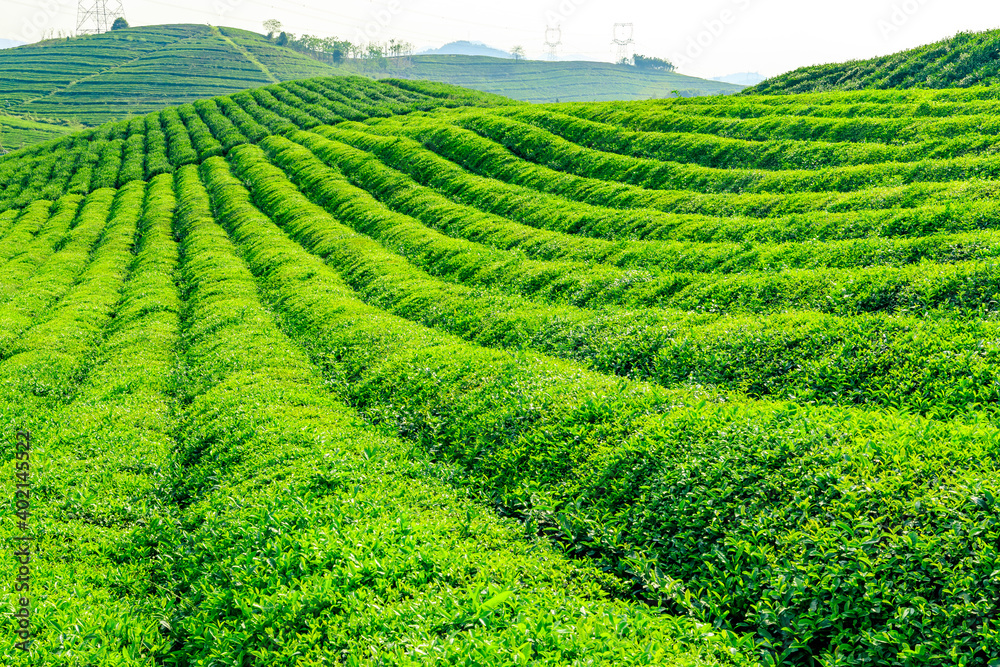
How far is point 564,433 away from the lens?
13.5 meters

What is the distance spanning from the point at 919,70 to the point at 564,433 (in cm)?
5609

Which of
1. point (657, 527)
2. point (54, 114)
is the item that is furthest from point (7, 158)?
point (657, 527)

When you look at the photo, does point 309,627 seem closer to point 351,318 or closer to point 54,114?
point 351,318

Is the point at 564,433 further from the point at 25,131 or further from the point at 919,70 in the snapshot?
the point at 25,131

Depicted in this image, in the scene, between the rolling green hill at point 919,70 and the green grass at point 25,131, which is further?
the green grass at point 25,131

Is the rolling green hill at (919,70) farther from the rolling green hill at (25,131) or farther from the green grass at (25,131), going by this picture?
the green grass at (25,131)

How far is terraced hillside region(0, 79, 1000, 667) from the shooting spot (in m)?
8.36

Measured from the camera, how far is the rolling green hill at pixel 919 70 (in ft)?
154

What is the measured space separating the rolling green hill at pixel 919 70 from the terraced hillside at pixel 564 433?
1459 cm

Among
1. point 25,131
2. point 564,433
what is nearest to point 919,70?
point 564,433

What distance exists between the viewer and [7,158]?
87.5 metres

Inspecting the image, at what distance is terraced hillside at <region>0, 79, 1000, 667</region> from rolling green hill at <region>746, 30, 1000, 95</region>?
1459 centimetres

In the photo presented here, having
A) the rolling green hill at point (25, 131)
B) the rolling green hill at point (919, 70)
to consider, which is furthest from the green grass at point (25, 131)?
the rolling green hill at point (919, 70)

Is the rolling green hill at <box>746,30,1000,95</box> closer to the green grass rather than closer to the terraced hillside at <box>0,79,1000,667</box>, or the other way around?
the terraced hillside at <box>0,79,1000,667</box>
